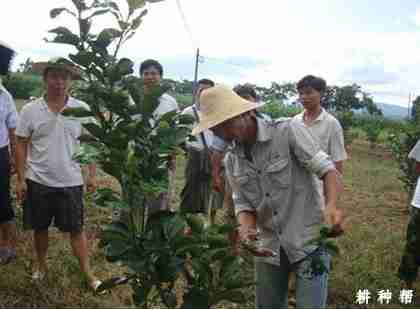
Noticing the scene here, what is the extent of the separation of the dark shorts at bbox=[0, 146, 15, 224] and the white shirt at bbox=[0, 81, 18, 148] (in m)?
0.07

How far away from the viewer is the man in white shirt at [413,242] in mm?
3272

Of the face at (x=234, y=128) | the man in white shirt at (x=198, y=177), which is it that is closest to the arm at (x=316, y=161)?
the face at (x=234, y=128)

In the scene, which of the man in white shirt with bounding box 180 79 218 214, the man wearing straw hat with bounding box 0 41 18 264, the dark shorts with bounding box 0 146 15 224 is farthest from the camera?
the man in white shirt with bounding box 180 79 218 214

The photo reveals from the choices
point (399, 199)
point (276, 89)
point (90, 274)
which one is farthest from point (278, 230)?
point (276, 89)

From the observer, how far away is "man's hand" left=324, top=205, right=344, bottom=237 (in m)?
1.61

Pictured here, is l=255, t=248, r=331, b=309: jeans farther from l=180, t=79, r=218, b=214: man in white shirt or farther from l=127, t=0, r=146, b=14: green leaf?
l=180, t=79, r=218, b=214: man in white shirt

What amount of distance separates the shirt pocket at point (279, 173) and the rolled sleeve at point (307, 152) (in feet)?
0.18

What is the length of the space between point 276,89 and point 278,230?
36564mm

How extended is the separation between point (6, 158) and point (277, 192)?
7.23ft

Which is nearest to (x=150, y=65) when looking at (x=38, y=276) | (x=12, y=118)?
(x=12, y=118)

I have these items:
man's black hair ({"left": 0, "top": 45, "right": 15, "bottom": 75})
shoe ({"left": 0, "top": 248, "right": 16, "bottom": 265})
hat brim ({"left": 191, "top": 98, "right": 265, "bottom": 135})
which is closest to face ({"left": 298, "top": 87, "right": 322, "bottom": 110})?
hat brim ({"left": 191, "top": 98, "right": 265, "bottom": 135})

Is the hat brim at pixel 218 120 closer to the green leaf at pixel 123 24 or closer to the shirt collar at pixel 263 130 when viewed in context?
the shirt collar at pixel 263 130

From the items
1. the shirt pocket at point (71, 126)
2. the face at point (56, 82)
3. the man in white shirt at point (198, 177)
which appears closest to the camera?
the face at point (56, 82)

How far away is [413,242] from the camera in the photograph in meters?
3.41
